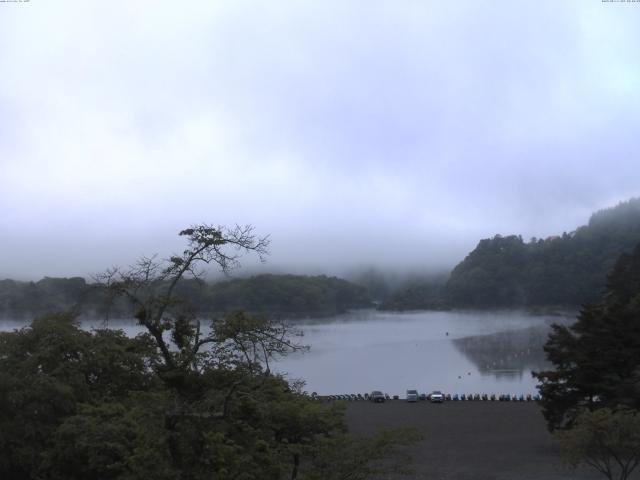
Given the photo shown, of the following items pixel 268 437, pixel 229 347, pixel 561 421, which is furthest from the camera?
pixel 561 421

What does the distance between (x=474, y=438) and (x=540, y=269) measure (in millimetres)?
78848

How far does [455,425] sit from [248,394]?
56.8 feet

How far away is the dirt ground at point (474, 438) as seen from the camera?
15.4 m

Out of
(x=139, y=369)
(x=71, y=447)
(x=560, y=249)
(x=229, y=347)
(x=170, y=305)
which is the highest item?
(x=560, y=249)

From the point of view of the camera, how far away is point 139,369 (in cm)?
1217

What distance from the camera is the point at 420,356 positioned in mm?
51969

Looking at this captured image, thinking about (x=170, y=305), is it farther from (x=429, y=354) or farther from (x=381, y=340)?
(x=381, y=340)

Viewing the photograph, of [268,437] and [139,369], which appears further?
[139,369]

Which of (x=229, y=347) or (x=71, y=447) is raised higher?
(x=229, y=347)

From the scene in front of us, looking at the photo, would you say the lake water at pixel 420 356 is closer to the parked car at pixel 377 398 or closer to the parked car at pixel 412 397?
the parked car at pixel 377 398

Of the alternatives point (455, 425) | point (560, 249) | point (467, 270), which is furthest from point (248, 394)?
point (467, 270)

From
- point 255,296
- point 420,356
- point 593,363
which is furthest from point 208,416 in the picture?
point 255,296

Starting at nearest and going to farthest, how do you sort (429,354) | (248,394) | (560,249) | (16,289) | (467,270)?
(248,394) < (429,354) < (16,289) < (560,249) < (467,270)

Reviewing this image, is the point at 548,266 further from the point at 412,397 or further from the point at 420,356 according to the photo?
the point at 412,397
